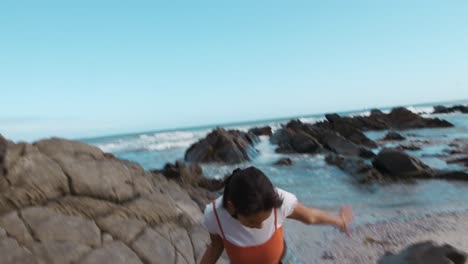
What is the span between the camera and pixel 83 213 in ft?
19.3

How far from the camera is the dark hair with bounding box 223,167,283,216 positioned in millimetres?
2520

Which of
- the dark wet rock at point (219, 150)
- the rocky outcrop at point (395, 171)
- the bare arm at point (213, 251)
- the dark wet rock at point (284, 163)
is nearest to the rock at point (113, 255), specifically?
the bare arm at point (213, 251)

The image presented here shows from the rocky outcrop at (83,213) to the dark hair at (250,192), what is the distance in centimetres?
330

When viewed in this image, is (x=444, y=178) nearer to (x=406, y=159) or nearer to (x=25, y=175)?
(x=406, y=159)

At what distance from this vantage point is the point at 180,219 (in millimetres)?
6977

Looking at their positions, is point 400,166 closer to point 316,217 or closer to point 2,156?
point 2,156

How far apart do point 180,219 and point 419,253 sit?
11.2 ft

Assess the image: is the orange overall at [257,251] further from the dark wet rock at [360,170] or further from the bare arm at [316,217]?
the dark wet rock at [360,170]

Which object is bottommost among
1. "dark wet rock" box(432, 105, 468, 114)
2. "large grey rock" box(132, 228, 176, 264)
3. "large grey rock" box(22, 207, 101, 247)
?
"dark wet rock" box(432, 105, 468, 114)

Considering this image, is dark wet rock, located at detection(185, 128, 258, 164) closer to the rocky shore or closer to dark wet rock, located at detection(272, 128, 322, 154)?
dark wet rock, located at detection(272, 128, 322, 154)

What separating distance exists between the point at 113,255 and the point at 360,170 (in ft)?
37.5

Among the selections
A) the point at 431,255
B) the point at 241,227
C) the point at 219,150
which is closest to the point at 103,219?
the point at 241,227

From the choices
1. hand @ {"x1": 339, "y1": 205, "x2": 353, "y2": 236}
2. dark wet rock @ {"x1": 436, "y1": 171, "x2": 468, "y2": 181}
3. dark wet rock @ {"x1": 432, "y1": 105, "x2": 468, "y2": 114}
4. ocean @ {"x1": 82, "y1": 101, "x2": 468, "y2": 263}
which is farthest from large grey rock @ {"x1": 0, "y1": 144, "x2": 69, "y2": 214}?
dark wet rock @ {"x1": 432, "y1": 105, "x2": 468, "y2": 114}

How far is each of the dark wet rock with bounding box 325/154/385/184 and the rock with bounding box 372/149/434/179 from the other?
1.09 feet
